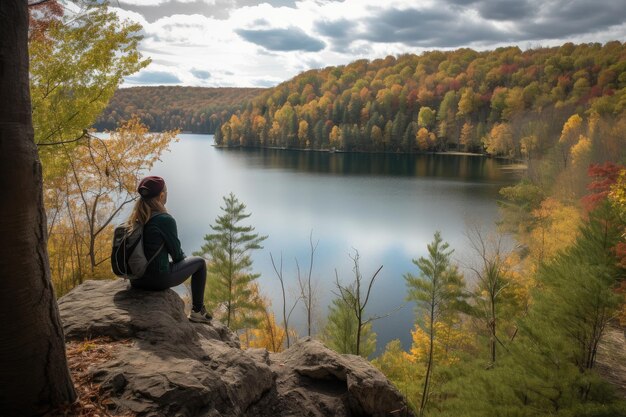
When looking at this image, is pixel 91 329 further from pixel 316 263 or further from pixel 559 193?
pixel 559 193

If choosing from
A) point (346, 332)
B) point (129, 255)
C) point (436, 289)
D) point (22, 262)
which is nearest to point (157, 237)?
point (129, 255)

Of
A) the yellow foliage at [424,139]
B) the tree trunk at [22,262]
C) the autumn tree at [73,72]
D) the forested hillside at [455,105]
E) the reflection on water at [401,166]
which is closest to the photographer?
the tree trunk at [22,262]

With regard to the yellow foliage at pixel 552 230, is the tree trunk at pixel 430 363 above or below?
below

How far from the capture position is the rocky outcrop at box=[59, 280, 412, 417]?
11.3 feet

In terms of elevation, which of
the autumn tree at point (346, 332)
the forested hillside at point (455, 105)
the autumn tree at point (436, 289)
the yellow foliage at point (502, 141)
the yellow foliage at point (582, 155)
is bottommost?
the autumn tree at point (346, 332)

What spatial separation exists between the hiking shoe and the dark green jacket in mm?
1087

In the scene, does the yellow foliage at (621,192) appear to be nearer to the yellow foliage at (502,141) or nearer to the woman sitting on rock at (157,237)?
the woman sitting on rock at (157,237)

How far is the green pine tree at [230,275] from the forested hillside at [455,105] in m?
61.9

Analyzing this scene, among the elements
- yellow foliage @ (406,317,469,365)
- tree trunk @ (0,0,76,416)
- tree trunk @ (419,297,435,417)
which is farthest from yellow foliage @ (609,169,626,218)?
tree trunk @ (0,0,76,416)

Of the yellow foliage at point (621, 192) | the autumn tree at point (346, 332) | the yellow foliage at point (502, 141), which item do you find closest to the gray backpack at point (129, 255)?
the yellow foliage at point (621, 192)

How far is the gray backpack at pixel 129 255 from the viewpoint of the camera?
4492mm

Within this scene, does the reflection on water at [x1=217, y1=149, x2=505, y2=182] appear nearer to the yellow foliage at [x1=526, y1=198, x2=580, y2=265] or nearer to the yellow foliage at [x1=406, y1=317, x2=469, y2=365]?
the yellow foliage at [x1=526, y1=198, x2=580, y2=265]

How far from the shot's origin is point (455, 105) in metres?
102

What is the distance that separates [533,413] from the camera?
32.6 ft
